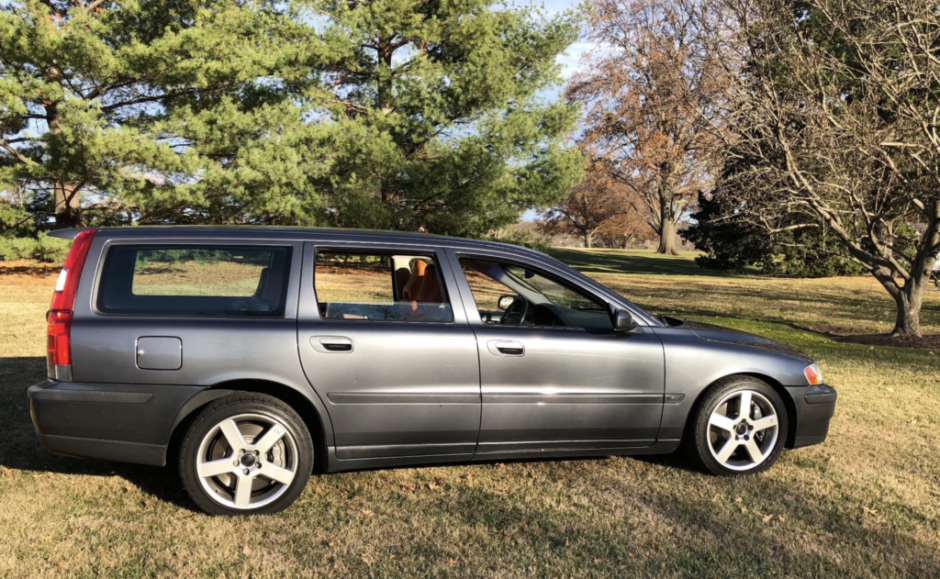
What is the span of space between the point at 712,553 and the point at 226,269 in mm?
3022

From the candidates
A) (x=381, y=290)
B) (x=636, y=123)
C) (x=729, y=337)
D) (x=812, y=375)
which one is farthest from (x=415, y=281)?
(x=636, y=123)

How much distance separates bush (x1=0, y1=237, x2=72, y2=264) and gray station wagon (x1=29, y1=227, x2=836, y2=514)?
14783 mm

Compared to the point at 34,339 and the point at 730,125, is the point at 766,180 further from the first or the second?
the point at 34,339

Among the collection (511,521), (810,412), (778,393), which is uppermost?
(778,393)

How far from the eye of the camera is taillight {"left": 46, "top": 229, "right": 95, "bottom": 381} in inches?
144

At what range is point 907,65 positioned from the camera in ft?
34.5

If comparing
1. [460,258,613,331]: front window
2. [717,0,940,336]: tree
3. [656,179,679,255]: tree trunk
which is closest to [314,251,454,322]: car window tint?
[460,258,613,331]: front window

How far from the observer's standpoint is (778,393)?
4652 mm

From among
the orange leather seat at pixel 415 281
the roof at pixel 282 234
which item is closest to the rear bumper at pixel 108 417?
the roof at pixel 282 234

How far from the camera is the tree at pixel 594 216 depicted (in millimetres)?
56656

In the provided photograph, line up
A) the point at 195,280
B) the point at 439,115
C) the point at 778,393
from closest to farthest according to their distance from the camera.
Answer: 1. the point at 195,280
2. the point at 778,393
3. the point at 439,115

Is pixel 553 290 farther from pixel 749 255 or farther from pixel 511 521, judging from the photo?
pixel 749 255

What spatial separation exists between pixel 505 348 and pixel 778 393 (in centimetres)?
193

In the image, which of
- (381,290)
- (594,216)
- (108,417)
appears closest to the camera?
(108,417)
